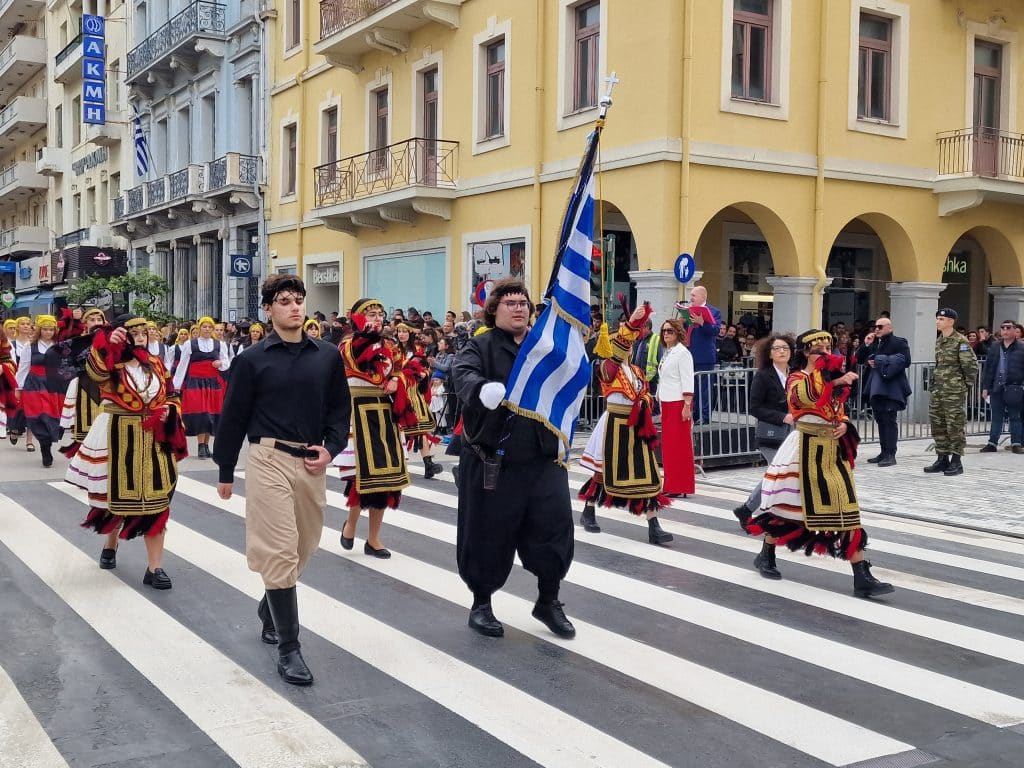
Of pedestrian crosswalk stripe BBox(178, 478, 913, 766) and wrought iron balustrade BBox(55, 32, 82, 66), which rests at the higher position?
wrought iron balustrade BBox(55, 32, 82, 66)

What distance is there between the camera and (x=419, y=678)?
5410 mm

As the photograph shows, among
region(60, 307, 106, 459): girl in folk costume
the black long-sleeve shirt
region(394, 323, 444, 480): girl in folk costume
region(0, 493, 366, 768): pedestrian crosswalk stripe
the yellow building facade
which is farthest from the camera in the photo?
the yellow building facade

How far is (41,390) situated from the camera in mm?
14148

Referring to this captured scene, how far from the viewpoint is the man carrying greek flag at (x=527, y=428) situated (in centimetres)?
597

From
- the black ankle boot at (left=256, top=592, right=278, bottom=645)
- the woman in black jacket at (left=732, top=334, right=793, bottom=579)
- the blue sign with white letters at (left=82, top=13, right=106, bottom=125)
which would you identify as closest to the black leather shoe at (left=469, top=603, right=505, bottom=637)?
the black ankle boot at (left=256, top=592, right=278, bottom=645)

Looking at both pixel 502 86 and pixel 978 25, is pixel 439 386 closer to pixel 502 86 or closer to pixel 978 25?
pixel 502 86

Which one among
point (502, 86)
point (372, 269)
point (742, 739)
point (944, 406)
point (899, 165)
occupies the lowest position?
point (742, 739)

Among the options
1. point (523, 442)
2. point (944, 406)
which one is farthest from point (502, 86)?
point (523, 442)

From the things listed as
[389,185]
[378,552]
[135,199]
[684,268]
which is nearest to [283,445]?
[378,552]

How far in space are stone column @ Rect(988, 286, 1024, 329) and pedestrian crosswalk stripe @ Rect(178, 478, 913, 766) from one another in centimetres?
1664

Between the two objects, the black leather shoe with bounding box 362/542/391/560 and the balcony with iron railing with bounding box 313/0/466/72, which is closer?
the black leather shoe with bounding box 362/542/391/560

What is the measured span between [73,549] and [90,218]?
1523 inches

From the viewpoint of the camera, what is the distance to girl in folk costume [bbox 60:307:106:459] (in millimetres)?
7559

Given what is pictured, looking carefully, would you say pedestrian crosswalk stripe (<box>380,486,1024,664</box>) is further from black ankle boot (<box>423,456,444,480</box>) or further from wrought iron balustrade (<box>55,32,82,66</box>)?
wrought iron balustrade (<box>55,32,82,66</box>)
